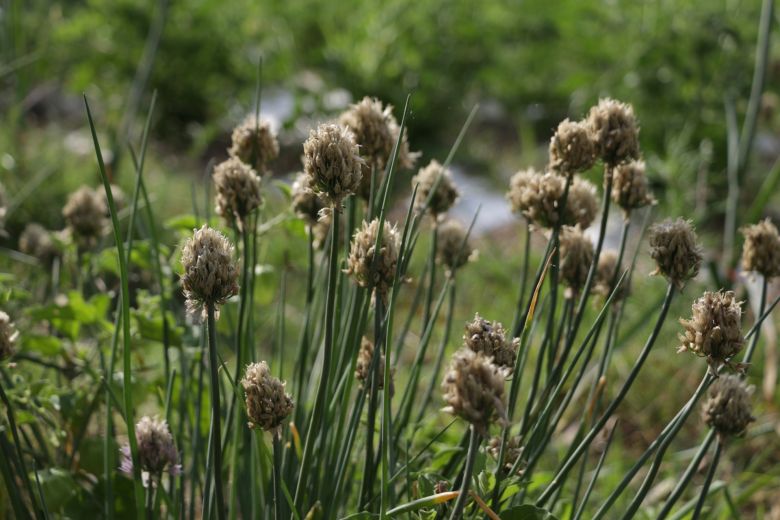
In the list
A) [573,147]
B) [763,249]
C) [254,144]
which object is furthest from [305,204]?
[763,249]

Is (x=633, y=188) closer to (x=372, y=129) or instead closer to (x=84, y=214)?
(x=372, y=129)

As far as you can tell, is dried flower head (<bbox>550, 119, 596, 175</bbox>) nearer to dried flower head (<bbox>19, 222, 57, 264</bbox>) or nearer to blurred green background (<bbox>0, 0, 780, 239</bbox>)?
dried flower head (<bbox>19, 222, 57, 264</bbox>)

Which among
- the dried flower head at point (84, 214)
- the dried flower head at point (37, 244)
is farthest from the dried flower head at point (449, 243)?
the dried flower head at point (37, 244)

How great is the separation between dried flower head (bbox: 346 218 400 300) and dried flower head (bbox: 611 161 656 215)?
0.37m

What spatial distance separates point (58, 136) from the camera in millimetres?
3885

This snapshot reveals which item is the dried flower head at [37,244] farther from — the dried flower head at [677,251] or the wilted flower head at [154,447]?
the dried flower head at [677,251]

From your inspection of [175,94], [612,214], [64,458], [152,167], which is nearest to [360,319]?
[64,458]

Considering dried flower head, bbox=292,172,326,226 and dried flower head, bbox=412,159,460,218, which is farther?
dried flower head, bbox=412,159,460,218

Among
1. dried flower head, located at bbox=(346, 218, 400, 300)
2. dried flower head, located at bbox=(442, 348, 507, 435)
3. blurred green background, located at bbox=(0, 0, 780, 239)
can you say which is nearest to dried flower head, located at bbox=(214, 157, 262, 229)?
dried flower head, located at bbox=(346, 218, 400, 300)

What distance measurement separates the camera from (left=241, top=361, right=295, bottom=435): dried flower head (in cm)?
84

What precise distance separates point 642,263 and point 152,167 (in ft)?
6.70

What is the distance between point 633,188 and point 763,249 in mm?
169

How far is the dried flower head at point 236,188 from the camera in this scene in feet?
3.51

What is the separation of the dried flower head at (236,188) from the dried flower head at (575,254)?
389 millimetres
